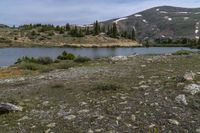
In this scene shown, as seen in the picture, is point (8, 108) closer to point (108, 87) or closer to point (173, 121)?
point (108, 87)

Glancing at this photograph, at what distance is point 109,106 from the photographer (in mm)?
10836

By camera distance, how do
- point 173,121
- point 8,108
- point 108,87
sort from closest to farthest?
1. point 173,121
2. point 8,108
3. point 108,87

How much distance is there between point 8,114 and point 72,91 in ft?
10.4

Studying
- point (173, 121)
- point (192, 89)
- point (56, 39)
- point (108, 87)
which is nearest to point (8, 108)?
point (108, 87)

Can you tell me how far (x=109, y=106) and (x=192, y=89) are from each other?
2.94 metres

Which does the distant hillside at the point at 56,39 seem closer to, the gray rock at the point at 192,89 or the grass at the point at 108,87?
the grass at the point at 108,87

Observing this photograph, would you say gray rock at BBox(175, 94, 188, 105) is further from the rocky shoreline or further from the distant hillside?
the distant hillside

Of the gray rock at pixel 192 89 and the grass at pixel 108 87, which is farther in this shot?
the grass at pixel 108 87

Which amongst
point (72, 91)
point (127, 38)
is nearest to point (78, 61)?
point (72, 91)

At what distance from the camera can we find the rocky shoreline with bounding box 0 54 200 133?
30.7 feet

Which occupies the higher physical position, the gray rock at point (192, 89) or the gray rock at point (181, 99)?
the gray rock at point (192, 89)

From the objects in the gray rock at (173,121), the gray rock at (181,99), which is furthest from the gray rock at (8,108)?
the gray rock at (181,99)

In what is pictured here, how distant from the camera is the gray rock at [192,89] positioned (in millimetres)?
11680

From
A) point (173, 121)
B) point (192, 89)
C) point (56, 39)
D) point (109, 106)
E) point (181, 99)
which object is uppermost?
point (192, 89)
